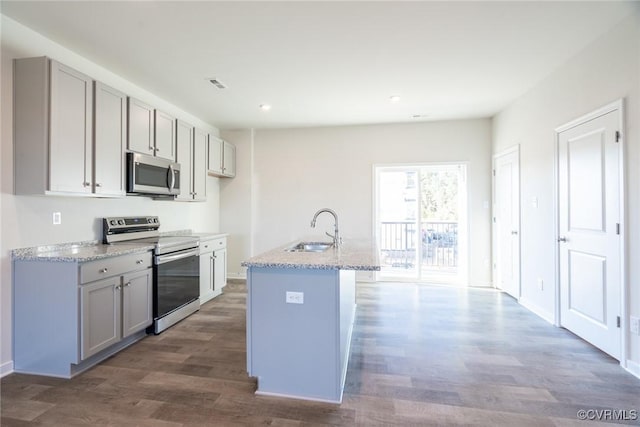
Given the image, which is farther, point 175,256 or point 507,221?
point 507,221

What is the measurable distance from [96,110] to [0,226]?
1.16 m

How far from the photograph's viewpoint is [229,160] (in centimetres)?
522

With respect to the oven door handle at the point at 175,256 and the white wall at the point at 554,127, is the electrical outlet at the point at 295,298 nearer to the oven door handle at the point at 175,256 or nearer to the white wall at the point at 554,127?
the oven door handle at the point at 175,256

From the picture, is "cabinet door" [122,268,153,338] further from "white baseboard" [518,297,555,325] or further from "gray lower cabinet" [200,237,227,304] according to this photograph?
"white baseboard" [518,297,555,325]

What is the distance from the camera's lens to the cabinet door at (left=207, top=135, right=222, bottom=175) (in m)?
4.62

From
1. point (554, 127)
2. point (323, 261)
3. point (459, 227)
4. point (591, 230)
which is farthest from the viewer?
point (459, 227)

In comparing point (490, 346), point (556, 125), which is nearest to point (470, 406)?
point (490, 346)

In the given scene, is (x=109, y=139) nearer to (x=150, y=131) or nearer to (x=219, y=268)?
(x=150, y=131)

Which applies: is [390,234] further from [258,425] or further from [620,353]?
[258,425]

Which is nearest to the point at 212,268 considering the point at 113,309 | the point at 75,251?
the point at 113,309

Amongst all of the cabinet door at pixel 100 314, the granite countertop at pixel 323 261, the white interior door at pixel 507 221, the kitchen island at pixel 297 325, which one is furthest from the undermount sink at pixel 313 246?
the white interior door at pixel 507 221

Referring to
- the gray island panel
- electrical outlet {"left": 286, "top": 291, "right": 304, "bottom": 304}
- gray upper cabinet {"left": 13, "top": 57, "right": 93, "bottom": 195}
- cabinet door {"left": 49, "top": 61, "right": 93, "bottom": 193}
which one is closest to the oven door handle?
cabinet door {"left": 49, "top": 61, "right": 93, "bottom": 193}

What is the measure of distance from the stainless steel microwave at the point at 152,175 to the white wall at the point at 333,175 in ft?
5.90

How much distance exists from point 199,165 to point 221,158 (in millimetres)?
659
